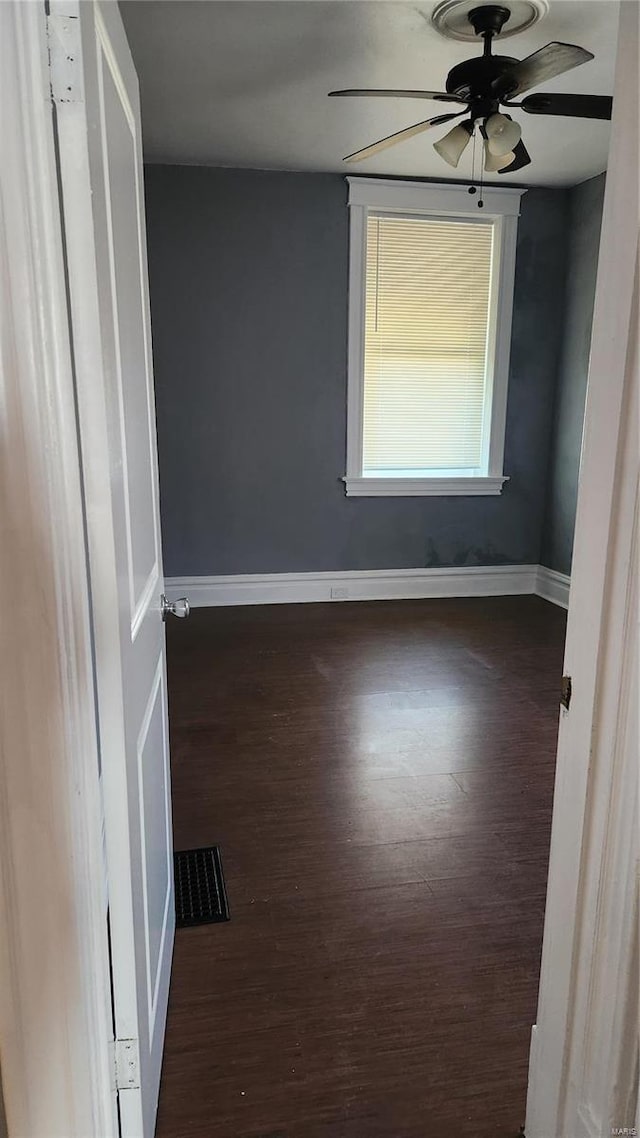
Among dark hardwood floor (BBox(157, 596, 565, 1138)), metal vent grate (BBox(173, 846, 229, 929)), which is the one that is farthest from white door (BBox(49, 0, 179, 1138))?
metal vent grate (BBox(173, 846, 229, 929))

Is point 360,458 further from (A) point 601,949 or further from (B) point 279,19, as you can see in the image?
(A) point 601,949

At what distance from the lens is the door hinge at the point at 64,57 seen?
791mm

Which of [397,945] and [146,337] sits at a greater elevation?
[146,337]

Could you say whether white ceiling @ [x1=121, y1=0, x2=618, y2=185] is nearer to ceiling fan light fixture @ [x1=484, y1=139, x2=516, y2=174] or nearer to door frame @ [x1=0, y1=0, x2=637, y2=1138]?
ceiling fan light fixture @ [x1=484, y1=139, x2=516, y2=174]

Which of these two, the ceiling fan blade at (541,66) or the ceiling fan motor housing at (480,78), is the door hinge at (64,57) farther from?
the ceiling fan motor housing at (480,78)

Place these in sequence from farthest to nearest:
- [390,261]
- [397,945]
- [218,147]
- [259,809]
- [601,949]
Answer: [390,261]
[218,147]
[259,809]
[397,945]
[601,949]

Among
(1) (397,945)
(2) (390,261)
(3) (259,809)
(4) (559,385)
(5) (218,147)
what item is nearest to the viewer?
(1) (397,945)

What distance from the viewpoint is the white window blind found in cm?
464

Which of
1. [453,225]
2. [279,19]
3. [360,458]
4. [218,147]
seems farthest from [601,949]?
[453,225]

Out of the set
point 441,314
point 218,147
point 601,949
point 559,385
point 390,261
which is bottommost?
point 601,949

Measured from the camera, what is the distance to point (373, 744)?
290cm

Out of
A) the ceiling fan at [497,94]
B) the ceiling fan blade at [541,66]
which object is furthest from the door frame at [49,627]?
the ceiling fan at [497,94]

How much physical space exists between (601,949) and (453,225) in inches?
182

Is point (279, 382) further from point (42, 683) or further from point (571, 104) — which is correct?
point (42, 683)
